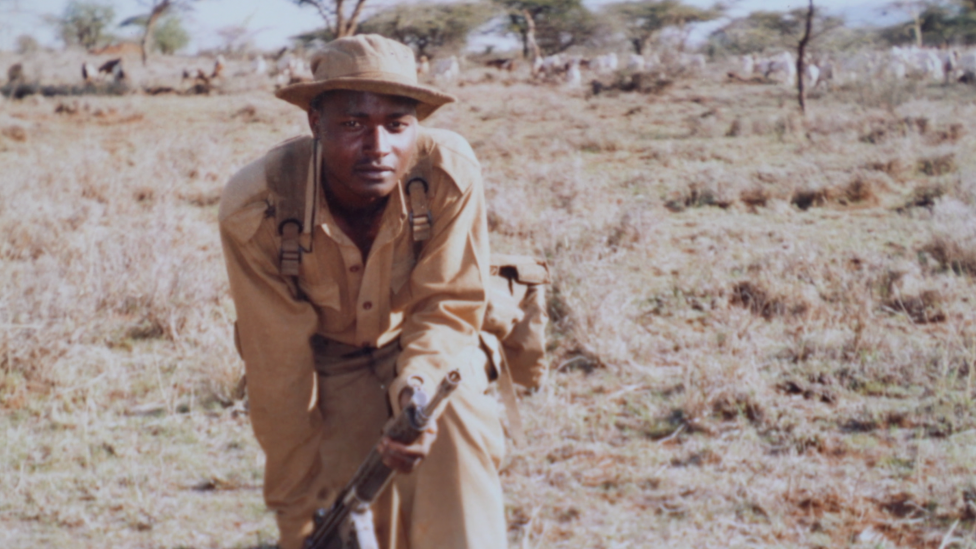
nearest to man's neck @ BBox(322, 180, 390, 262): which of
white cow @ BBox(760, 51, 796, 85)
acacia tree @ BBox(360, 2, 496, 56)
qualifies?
white cow @ BBox(760, 51, 796, 85)

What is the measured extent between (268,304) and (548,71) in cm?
2186

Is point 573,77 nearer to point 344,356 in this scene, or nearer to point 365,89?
point 344,356

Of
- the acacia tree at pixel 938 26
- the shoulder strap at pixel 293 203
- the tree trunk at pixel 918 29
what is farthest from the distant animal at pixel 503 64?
the shoulder strap at pixel 293 203

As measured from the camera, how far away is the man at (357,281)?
2.37 metres

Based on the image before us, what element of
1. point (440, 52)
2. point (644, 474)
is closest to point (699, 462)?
point (644, 474)

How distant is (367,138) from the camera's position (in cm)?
240

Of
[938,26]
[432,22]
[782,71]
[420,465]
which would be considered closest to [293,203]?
[420,465]

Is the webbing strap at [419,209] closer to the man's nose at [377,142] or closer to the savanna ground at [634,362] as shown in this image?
the man's nose at [377,142]

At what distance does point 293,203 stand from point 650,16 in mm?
33623

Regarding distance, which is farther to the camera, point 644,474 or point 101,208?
point 101,208

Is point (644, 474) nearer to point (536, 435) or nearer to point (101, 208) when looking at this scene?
point (536, 435)

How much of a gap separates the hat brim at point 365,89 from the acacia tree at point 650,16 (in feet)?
107

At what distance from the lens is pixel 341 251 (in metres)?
2.55

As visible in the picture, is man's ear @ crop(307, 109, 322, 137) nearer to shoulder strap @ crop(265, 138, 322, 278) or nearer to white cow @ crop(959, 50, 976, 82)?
shoulder strap @ crop(265, 138, 322, 278)
